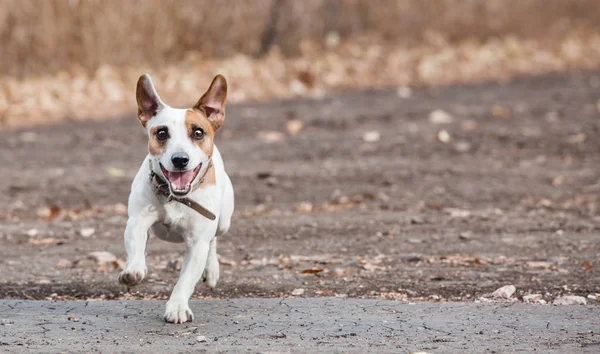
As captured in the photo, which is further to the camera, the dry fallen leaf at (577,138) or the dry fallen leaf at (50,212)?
the dry fallen leaf at (577,138)

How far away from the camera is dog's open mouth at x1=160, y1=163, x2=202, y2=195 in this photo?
5.79m

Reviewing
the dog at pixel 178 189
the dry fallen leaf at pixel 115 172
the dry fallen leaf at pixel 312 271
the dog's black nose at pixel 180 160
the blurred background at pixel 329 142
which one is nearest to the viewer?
the dog's black nose at pixel 180 160

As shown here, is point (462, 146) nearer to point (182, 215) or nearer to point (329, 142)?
point (329, 142)

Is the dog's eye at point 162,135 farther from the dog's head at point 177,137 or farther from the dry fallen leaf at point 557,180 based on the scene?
the dry fallen leaf at point 557,180

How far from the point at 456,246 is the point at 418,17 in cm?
1374

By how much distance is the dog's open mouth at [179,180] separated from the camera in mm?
5789

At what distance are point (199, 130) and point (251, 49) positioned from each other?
1258cm

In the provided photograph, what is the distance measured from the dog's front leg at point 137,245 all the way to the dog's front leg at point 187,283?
0.69ft

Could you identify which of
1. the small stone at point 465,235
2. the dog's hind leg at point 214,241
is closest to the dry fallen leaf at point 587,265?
the small stone at point 465,235

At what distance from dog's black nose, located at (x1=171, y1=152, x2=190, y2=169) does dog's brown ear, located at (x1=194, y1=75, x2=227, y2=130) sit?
0.50 meters

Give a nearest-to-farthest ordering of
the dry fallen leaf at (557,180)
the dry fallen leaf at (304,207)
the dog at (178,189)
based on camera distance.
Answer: the dog at (178,189), the dry fallen leaf at (304,207), the dry fallen leaf at (557,180)

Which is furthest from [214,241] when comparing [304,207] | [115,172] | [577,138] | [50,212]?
[577,138]

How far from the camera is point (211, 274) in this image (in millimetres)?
6703

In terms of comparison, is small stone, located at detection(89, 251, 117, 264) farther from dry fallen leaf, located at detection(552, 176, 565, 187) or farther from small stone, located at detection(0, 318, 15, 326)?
dry fallen leaf, located at detection(552, 176, 565, 187)
